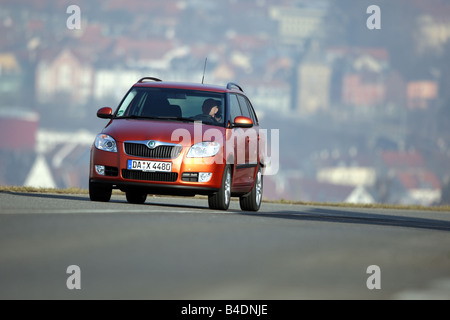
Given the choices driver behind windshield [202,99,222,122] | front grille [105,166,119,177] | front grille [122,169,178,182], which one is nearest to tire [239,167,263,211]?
driver behind windshield [202,99,222,122]

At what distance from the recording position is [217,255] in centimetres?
847

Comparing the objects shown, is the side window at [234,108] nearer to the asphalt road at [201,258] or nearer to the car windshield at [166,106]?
the car windshield at [166,106]

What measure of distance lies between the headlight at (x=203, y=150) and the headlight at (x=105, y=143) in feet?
3.16

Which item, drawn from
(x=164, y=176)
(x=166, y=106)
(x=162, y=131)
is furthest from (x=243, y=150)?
(x=164, y=176)

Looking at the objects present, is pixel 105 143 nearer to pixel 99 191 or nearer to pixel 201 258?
pixel 99 191

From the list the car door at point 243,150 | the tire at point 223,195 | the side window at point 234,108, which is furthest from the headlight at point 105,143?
the side window at point 234,108

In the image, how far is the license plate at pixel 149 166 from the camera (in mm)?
13664

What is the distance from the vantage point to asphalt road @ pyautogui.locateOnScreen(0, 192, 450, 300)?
6.99 m

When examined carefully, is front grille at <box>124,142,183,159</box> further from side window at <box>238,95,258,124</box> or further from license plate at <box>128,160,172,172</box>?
side window at <box>238,95,258,124</box>

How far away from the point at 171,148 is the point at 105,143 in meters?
0.88

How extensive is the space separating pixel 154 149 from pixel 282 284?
648 centimetres
